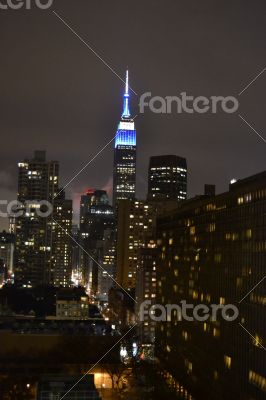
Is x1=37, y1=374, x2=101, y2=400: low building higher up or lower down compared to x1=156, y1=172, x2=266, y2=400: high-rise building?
lower down

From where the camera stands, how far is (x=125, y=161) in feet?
356

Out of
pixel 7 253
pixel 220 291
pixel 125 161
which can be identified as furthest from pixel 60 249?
pixel 220 291

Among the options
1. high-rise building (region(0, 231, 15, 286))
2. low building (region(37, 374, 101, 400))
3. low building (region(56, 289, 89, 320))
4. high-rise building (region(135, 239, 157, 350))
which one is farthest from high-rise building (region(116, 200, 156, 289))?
low building (region(37, 374, 101, 400))

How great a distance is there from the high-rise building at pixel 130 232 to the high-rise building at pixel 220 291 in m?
33.9

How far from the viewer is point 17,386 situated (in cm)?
2448

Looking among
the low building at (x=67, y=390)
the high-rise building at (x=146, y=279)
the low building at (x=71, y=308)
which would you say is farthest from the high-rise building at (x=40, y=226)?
the low building at (x=67, y=390)

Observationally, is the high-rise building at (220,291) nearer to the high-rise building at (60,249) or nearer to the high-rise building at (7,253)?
the high-rise building at (60,249)

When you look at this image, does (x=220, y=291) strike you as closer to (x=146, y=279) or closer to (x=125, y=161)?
(x=146, y=279)

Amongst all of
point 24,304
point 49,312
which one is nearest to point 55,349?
point 49,312

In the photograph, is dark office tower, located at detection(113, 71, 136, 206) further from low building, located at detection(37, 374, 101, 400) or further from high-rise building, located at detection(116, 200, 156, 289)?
low building, located at detection(37, 374, 101, 400)

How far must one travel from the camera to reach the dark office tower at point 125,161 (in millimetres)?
103188

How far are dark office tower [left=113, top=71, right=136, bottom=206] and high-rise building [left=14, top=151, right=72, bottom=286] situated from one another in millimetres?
16050

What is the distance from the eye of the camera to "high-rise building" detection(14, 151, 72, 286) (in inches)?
3078

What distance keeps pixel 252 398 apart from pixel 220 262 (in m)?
5.92
